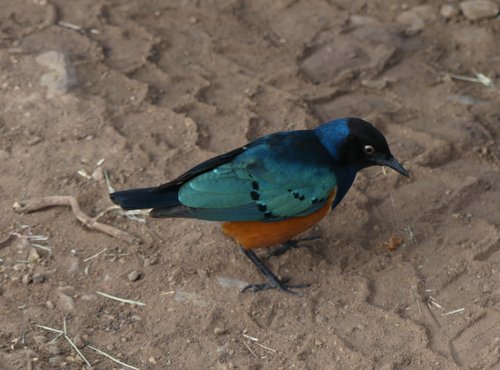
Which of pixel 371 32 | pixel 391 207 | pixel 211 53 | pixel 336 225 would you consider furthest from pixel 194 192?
pixel 371 32

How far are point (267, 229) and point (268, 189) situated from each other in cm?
24

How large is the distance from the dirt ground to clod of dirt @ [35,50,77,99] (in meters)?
0.02

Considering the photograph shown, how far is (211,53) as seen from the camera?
7.21 meters

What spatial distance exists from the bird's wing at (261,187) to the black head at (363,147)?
0.18 m

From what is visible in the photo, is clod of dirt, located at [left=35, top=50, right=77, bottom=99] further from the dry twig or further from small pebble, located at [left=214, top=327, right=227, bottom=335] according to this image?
small pebble, located at [left=214, top=327, right=227, bottom=335]

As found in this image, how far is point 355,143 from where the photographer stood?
5270 millimetres

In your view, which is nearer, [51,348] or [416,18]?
[51,348]

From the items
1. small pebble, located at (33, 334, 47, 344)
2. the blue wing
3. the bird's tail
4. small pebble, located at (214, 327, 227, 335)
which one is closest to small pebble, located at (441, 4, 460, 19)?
the blue wing

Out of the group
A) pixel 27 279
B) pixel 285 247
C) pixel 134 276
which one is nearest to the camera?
pixel 27 279

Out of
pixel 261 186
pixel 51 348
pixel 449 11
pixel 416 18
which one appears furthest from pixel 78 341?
pixel 449 11

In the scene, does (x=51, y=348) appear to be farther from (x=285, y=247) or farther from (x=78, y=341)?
(x=285, y=247)

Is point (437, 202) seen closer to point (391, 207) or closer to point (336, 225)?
point (391, 207)

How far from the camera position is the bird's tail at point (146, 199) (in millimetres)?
5105

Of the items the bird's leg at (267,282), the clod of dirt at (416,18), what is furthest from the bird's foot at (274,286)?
the clod of dirt at (416,18)
